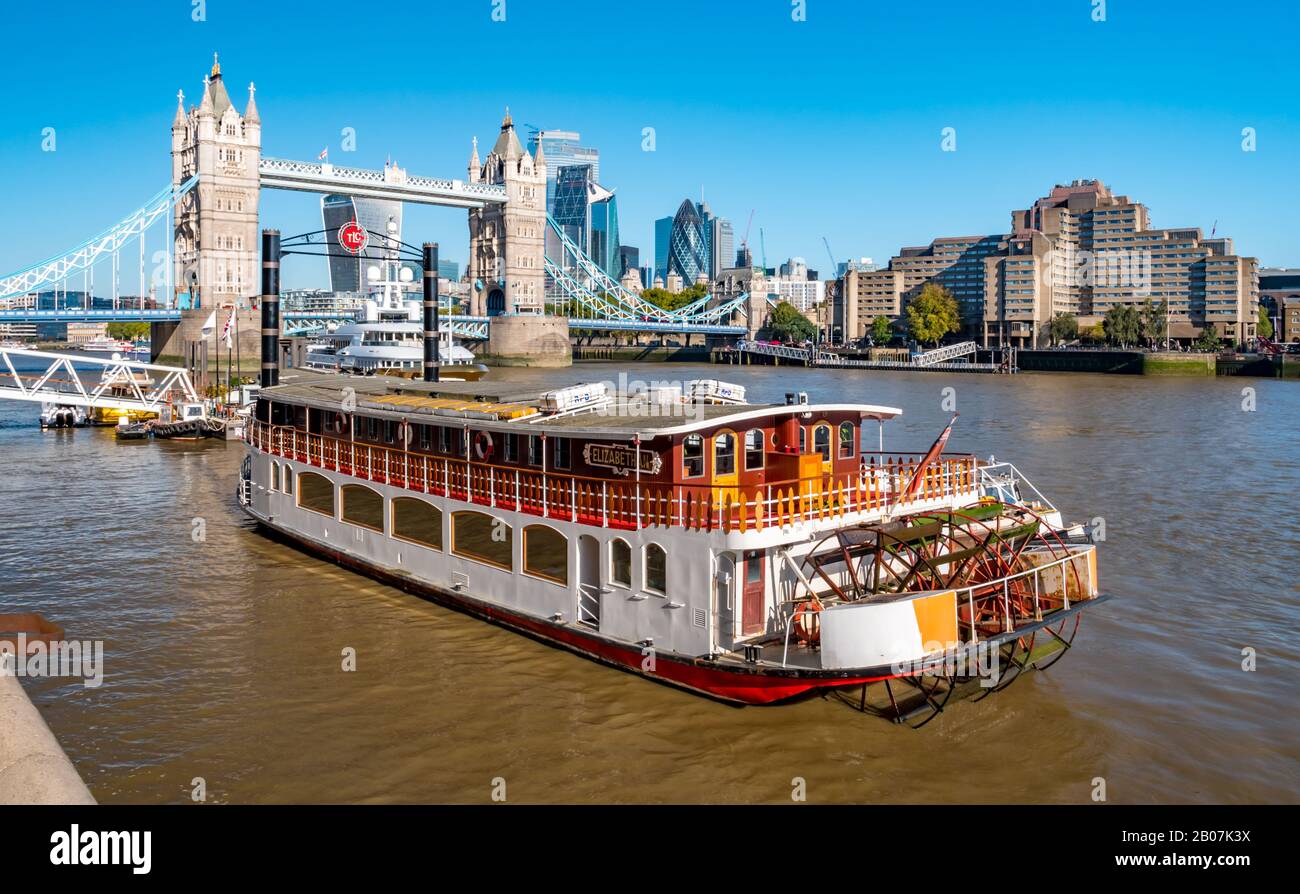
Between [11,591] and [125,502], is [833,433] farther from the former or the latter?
[125,502]

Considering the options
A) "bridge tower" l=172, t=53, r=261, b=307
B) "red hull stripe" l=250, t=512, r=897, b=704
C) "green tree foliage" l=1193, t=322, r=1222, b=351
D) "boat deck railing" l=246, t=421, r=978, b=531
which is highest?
"bridge tower" l=172, t=53, r=261, b=307

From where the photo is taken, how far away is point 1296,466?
35.1 metres

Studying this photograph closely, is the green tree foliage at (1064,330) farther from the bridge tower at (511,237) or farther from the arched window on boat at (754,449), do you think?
the arched window on boat at (754,449)

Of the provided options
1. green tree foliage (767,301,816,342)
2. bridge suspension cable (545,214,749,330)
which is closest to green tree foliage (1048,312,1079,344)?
green tree foliage (767,301,816,342)

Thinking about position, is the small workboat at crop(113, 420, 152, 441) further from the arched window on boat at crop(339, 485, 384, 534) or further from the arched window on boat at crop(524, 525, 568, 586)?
the arched window on boat at crop(524, 525, 568, 586)

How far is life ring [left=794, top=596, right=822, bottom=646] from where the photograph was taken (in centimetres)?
1277

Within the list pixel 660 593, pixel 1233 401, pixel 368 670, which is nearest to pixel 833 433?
pixel 660 593

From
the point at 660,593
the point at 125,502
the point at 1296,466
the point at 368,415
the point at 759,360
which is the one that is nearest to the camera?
the point at 660,593

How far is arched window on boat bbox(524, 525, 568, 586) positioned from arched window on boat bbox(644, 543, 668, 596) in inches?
60.2

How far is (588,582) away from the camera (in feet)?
47.8

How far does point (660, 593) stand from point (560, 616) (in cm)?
193

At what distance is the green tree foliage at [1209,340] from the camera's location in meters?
134

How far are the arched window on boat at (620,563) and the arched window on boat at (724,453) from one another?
148cm

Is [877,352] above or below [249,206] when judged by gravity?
below
